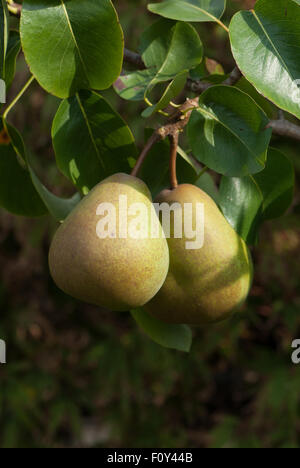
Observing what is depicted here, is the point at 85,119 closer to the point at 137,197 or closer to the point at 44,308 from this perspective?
the point at 137,197

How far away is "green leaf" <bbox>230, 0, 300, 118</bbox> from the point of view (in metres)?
0.67

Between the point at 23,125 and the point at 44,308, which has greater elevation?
the point at 23,125

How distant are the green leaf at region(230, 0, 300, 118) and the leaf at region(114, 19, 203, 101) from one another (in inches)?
3.4

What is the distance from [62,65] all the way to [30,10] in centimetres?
7

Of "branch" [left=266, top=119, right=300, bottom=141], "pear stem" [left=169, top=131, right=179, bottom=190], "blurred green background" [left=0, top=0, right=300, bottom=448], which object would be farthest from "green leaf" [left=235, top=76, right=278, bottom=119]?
"blurred green background" [left=0, top=0, right=300, bottom=448]

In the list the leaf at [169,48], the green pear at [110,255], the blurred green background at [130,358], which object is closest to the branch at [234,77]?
the leaf at [169,48]

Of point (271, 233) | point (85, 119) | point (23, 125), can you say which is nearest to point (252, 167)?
point (85, 119)

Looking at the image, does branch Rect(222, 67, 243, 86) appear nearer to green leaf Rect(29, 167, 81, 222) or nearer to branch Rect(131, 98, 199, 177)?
branch Rect(131, 98, 199, 177)

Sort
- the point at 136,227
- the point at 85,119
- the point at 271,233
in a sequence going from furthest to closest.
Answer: the point at 271,233 → the point at 85,119 → the point at 136,227

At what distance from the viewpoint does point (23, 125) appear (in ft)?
7.39

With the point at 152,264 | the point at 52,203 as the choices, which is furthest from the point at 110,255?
the point at 52,203

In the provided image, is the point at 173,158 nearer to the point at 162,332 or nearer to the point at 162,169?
the point at 162,169

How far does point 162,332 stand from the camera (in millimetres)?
845

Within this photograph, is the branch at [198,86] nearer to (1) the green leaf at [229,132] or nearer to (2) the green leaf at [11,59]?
(1) the green leaf at [229,132]
